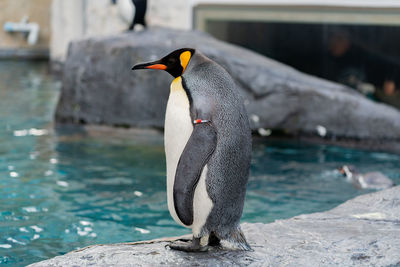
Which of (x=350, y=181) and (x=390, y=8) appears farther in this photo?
(x=390, y=8)

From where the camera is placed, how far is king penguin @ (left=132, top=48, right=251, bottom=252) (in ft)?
6.83

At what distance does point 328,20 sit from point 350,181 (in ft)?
13.7

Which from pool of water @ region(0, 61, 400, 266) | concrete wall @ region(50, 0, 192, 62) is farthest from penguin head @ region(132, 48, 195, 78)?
concrete wall @ region(50, 0, 192, 62)

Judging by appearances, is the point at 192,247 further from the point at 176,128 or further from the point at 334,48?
the point at 334,48

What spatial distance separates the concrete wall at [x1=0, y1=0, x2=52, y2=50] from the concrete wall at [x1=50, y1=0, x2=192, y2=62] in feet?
11.7

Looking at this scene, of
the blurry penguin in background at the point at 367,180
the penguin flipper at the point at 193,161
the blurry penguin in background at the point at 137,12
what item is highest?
the blurry penguin in background at the point at 137,12

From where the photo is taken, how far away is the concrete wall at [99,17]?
9.47m

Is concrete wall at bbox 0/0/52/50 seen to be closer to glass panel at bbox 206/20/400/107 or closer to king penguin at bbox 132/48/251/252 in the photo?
glass panel at bbox 206/20/400/107

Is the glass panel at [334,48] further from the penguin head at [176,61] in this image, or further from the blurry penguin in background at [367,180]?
the penguin head at [176,61]

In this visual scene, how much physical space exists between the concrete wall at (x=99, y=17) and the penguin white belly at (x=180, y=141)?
623 cm

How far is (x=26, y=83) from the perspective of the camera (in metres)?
10.1

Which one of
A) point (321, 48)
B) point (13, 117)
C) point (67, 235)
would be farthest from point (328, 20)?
point (67, 235)

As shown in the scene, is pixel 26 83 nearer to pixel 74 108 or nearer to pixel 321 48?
pixel 74 108

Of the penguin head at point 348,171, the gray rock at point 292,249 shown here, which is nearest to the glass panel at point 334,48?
the penguin head at point 348,171
